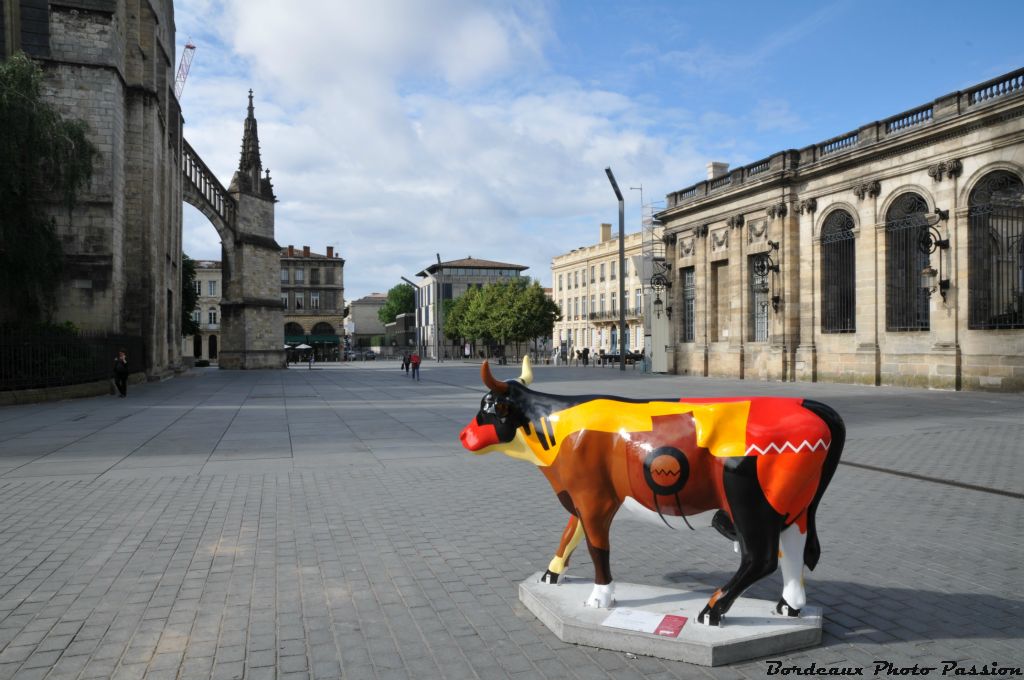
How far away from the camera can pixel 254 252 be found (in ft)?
160

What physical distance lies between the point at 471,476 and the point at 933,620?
580 cm

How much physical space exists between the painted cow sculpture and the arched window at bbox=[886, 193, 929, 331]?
2439 cm

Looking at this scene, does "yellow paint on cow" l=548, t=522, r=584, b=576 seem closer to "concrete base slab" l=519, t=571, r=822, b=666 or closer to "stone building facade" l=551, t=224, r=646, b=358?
"concrete base slab" l=519, t=571, r=822, b=666

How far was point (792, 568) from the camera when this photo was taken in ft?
12.7

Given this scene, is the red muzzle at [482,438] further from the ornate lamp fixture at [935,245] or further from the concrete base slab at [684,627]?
the ornate lamp fixture at [935,245]

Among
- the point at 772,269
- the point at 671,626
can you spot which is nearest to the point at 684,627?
the point at 671,626

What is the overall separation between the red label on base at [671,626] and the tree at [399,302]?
409ft

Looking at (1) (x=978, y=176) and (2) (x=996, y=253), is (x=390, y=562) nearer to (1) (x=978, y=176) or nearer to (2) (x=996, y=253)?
(2) (x=996, y=253)

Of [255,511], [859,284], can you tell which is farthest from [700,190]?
[255,511]

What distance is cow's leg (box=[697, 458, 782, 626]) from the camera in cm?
352

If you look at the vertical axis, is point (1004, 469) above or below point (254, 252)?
below

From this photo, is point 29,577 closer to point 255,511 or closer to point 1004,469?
point 255,511

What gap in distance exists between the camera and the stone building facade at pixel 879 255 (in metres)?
22.0

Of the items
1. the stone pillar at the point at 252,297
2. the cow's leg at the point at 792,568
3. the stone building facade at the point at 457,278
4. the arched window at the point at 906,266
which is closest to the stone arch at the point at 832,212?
the arched window at the point at 906,266
